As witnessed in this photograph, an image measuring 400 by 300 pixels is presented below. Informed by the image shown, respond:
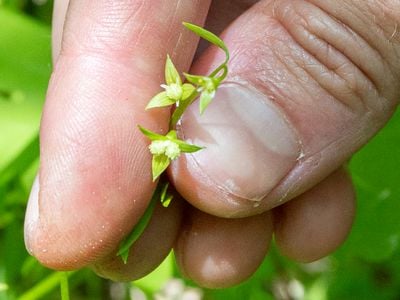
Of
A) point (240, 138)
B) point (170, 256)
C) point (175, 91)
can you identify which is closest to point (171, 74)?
point (175, 91)

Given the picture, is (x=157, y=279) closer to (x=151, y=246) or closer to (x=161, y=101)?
(x=151, y=246)

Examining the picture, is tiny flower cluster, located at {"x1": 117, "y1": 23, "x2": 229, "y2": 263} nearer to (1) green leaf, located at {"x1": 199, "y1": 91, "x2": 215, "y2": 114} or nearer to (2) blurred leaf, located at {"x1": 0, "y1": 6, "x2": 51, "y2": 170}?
(1) green leaf, located at {"x1": 199, "y1": 91, "x2": 215, "y2": 114}

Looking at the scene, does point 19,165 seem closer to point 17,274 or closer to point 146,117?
point 17,274

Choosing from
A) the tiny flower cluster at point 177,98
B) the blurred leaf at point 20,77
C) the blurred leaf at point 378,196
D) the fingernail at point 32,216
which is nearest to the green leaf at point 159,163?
the tiny flower cluster at point 177,98

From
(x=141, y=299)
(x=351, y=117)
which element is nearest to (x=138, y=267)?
(x=351, y=117)

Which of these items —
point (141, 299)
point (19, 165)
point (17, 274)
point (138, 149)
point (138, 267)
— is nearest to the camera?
point (138, 149)

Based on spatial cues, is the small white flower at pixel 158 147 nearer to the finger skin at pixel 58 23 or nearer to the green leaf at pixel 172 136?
the green leaf at pixel 172 136
